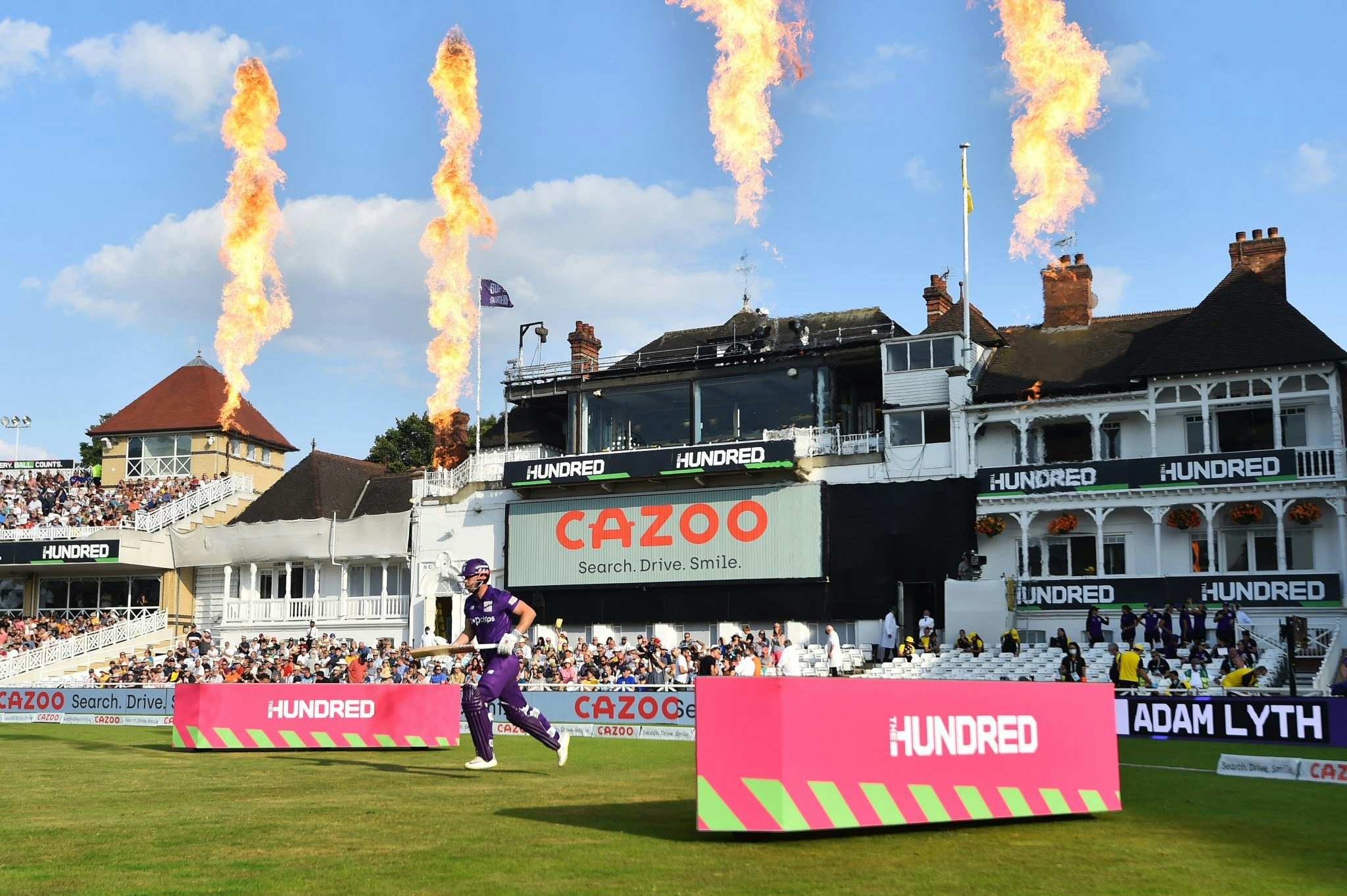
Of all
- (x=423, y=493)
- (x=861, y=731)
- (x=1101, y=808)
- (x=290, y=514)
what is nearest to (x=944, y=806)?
(x=861, y=731)

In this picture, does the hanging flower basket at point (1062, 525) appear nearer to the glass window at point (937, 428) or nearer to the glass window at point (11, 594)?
the glass window at point (937, 428)

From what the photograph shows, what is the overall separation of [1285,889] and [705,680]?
4082 millimetres

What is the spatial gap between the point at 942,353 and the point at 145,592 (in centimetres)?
3619

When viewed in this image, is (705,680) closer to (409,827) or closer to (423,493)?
(409,827)

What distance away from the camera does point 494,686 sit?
50.5ft

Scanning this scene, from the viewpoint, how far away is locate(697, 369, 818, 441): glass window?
154 ft

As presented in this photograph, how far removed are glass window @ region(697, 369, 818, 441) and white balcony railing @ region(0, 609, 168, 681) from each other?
24584 mm

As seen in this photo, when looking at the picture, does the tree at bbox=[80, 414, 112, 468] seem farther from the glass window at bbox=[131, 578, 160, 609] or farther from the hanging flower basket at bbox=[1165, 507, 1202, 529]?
the hanging flower basket at bbox=[1165, 507, 1202, 529]

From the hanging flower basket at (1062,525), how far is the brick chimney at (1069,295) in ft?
28.3

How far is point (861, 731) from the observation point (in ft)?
32.3

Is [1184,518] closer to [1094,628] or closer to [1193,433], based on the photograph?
[1193,433]

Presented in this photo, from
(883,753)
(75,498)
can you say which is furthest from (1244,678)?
(75,498)

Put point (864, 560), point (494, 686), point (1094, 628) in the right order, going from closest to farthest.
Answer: point (494, 686), point (1094, 628), point (864, 560)

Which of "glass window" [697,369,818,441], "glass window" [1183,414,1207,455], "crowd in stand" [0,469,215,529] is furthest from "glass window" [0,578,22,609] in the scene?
"glass window" [1183,414,1207,455]
